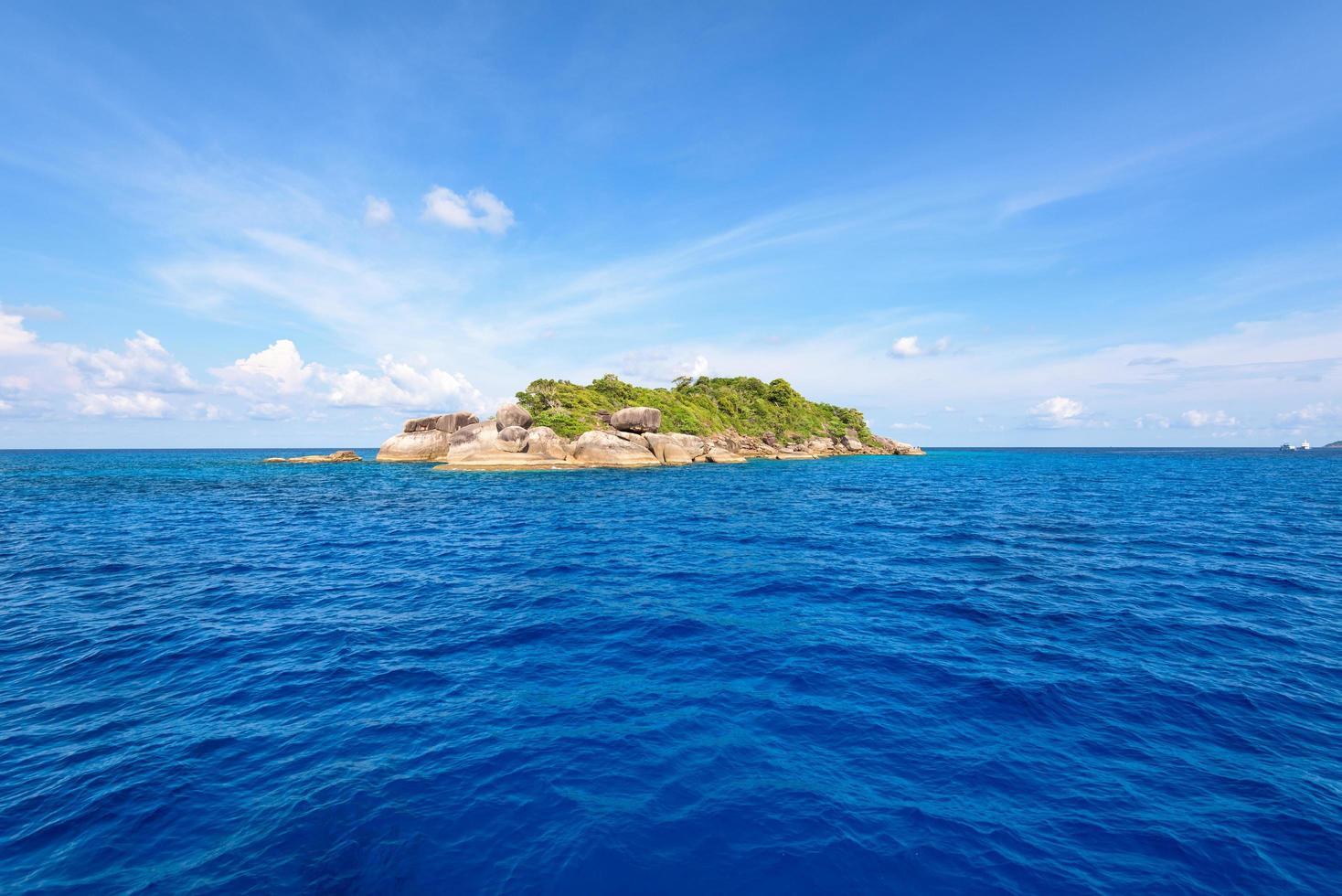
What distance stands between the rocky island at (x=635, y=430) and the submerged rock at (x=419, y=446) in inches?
4.7

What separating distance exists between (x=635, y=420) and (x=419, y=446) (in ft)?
96.9

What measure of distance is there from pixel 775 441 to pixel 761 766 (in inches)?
3294

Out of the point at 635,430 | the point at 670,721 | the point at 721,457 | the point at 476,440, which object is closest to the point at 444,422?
the point at 476,440

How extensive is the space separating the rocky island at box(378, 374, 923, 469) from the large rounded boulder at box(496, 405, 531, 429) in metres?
0.11

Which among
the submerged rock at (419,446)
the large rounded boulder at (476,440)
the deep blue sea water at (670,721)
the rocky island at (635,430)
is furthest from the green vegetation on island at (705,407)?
the deep blue sea water at (670,721)

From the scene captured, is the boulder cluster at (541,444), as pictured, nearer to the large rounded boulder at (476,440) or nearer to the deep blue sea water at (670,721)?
the large rounded boulder at (476,440)

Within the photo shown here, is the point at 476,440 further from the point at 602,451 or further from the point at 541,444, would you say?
the point at 602,451

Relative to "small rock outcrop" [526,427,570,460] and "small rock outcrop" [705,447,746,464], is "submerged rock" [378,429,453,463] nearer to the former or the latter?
"small rock outcrop" [526,427,570,460]

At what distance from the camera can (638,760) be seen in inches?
265

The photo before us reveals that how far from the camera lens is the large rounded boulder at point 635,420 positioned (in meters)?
61.0

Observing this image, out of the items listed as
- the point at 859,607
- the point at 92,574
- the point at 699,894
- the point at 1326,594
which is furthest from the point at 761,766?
the point at 92,574

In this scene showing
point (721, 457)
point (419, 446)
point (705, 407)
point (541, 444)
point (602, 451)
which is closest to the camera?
point (541, 444)

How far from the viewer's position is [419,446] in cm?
6750

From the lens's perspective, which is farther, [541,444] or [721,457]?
[721,457]
